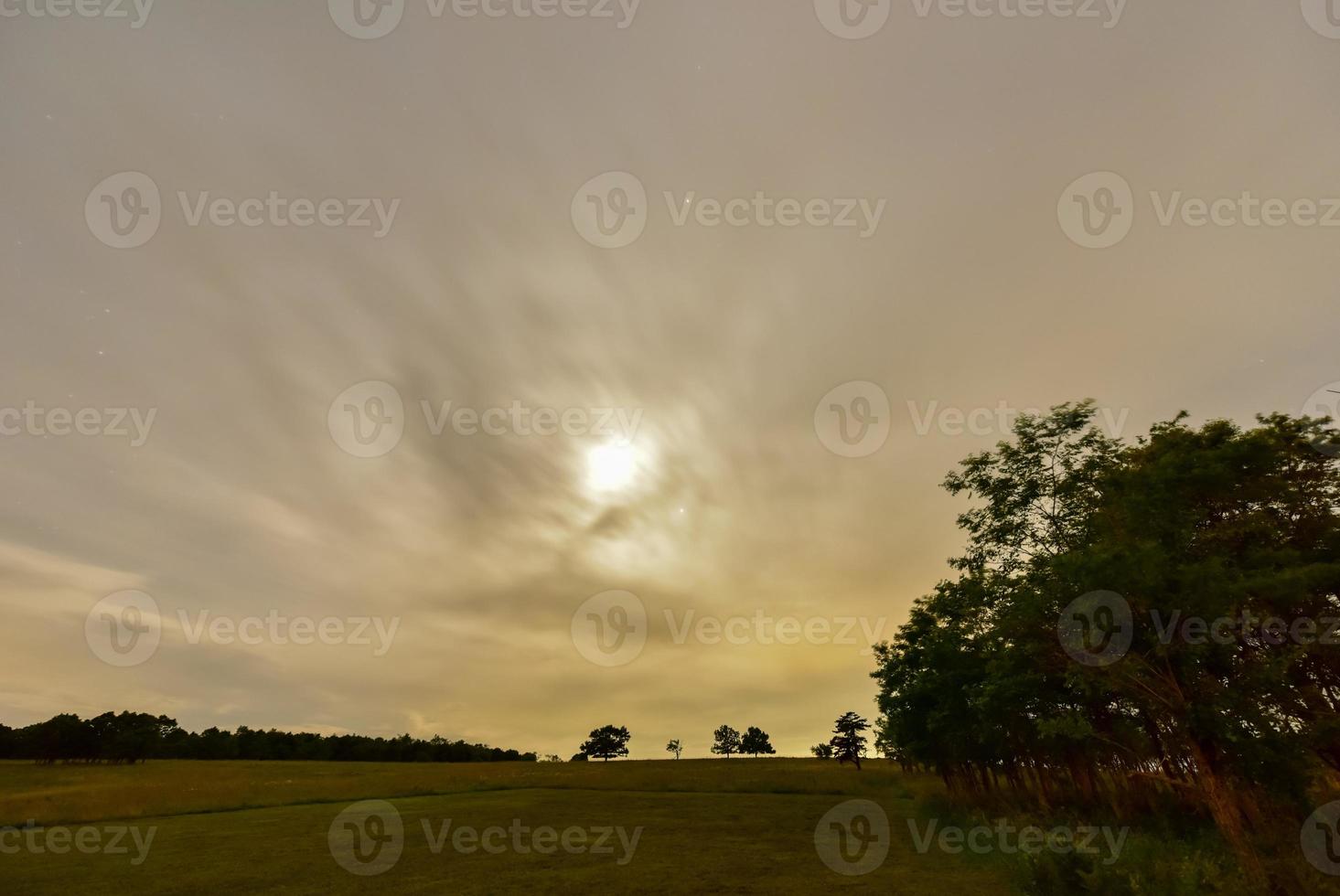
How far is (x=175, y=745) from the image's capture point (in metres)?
141

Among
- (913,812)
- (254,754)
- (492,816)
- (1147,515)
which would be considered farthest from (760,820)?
(254,754)

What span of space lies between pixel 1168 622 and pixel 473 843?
29.9 m

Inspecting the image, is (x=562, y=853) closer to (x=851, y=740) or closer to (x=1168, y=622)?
(x=1168, y=622)

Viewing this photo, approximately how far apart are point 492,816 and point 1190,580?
38.9 metres

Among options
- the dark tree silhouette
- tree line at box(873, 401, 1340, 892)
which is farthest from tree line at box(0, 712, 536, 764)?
tree line at box(873, 401, 1340, 892)

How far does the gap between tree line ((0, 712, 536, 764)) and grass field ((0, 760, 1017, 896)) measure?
10353 cm

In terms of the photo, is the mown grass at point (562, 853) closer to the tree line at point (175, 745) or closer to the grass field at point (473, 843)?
the grass field at point (473, 843)

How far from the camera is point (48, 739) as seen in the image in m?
128

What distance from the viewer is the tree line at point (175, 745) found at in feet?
424

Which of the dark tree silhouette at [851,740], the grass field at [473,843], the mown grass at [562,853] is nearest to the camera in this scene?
the mown grass at [562,853]

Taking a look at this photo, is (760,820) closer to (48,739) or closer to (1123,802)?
(1123,802)

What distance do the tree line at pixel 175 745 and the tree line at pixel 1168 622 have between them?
153141 millimetres

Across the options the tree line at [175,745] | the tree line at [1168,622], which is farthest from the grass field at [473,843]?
the tree line at [175,745]

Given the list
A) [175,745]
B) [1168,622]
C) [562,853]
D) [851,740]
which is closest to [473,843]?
[562,853]
